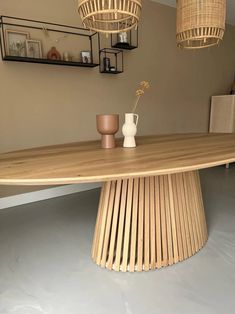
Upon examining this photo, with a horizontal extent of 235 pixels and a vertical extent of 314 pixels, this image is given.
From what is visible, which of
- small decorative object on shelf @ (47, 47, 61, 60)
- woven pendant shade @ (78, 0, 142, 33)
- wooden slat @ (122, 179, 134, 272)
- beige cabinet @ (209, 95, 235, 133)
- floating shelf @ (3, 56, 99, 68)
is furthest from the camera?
beige cabinet @ (209, 95, 235, 133)

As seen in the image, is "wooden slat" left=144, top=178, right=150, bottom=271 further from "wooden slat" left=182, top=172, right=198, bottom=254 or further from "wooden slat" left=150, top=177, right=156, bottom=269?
"wooden slat" left=182, top=172, right=198, bottom=254

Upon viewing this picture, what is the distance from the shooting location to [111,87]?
3199 mm

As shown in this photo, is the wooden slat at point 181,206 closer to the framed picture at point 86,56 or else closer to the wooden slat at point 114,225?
the wooden slat at point 114,225

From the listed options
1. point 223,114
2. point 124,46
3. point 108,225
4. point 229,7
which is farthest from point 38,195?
point 229,7

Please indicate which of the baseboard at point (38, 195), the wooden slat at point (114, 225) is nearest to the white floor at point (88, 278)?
the wooden slat at point (114, 225)

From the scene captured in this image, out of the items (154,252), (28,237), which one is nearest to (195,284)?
(154,252)

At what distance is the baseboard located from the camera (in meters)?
2.64

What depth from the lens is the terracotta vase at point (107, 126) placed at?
1577mm

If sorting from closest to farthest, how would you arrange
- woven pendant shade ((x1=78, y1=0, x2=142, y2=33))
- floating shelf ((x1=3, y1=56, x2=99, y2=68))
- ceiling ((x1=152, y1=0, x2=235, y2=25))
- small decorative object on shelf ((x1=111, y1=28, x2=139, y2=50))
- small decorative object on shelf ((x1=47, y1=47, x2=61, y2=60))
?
1. woven pendant shade ((x1=78, y1=0, x2=142, y2=33))
2. floating shelf ((x1=3, y1=56, x2=99, y2=68))
3. small decorative object on shelf ((x1=47, y1=47, x2=61, y2=60))
4. small decorative object on shelf ((x1=111, y1=28, x2=139, y2=50))
5. ceiling ((x1=152, y1=0, x2=235, y2=25))

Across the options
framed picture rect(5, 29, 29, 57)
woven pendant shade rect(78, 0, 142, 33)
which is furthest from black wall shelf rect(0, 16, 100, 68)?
woven pendant shade rect(78, 0, 142, 33)

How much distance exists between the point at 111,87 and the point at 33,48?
3.48ft

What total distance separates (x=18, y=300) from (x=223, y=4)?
2178 millimetres

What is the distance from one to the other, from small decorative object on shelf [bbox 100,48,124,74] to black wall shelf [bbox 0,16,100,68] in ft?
0.26

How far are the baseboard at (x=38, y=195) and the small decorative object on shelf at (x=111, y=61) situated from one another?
60.1 inches
